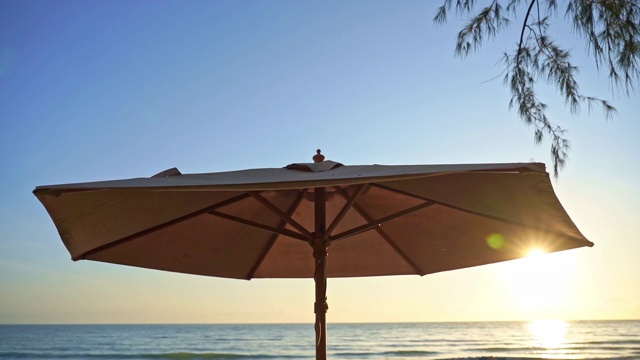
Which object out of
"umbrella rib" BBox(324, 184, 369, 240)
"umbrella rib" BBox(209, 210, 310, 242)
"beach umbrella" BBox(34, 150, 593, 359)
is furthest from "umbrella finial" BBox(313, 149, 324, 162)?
"umbrella rib" BBox(209, 210, 310, 242)

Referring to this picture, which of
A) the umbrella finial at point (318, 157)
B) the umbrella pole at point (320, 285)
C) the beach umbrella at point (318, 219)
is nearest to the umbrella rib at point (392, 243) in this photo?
the beach umbrella at point (318, 219)

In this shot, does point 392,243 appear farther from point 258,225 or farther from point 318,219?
point 258,225

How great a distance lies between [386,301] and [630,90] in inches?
1753

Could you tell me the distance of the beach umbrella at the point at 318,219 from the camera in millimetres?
2533

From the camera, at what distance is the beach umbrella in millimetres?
Result: 2533

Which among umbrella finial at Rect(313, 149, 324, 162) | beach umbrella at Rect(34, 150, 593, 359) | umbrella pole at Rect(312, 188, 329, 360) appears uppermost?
umbrella finial at Rect(313, 149, 324, 162)

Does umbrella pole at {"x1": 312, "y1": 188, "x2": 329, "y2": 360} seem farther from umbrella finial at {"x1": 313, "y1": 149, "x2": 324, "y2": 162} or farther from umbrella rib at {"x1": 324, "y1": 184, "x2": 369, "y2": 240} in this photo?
umbrella finial at {"x1": 313, "y1": 149, "x2": 324, "y2": 162}

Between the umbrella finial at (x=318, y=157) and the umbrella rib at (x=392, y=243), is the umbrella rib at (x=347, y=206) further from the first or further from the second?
the umbrella rib at (x=392, y=243)

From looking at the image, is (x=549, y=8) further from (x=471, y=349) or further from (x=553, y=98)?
(x=471, y=349)

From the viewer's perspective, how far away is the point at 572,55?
4.00 m

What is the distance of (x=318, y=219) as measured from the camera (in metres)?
3.43

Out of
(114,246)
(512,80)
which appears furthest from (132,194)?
(512,80)

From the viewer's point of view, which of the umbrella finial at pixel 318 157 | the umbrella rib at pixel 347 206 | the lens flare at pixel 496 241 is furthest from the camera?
the lens flare at pixel 496 241

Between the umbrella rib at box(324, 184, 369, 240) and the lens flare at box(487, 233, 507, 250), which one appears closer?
the umbrella rib at box(324, 184, 369, 240)
